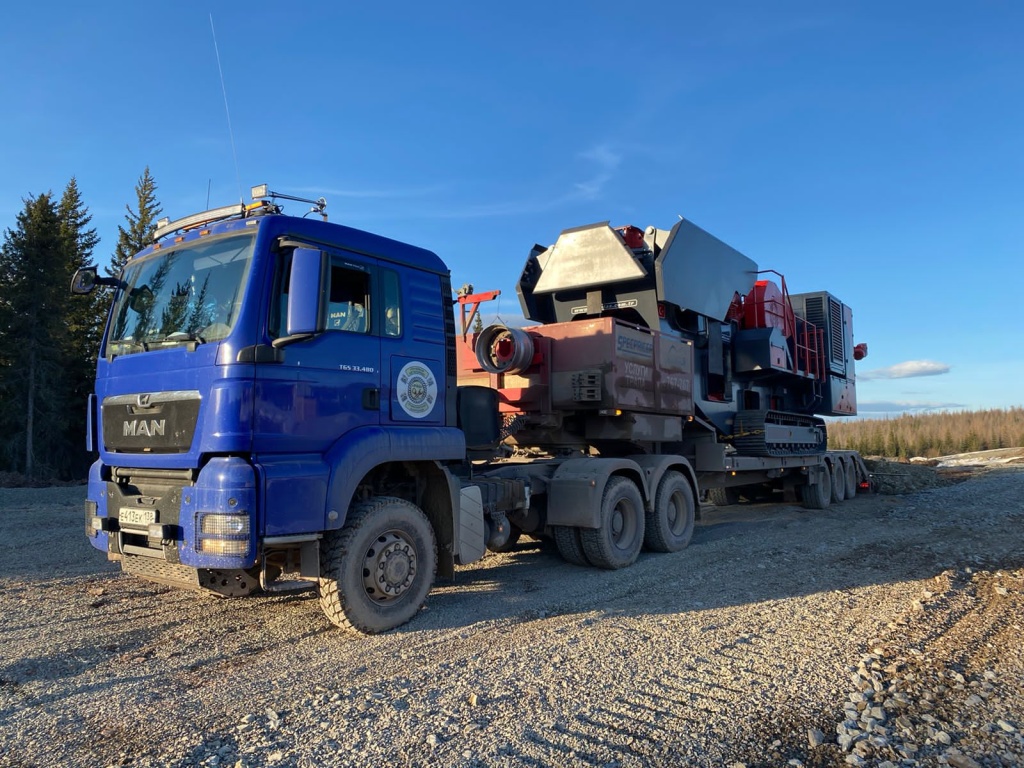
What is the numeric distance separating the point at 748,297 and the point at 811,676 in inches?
333

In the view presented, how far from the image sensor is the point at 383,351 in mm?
5723

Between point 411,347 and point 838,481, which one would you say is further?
point 838,481

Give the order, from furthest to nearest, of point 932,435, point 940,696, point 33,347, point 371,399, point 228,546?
1. point 932,435
2. point 33,347
3. point 371,399
4. point 228,546
5. point 940,696

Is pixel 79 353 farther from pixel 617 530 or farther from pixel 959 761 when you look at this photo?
pixel 959 761

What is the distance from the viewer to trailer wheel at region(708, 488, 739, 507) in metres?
15.5

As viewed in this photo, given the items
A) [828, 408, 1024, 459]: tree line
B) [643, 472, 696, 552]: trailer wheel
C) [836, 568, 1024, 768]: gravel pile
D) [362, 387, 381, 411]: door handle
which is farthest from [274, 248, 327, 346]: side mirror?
[828, 408, 1024, 459]: tree line

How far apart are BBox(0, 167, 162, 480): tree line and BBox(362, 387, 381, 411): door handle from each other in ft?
77.6

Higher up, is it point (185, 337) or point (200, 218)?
point (200, 218)

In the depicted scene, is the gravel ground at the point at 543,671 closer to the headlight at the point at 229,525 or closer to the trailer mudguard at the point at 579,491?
the trailer mudguard at the point at 579,491

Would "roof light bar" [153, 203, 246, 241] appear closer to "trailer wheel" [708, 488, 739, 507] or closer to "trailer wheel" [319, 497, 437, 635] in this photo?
"trailer wheel" [319, 497, 437, 635]

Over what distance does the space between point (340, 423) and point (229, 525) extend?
43.2 inches

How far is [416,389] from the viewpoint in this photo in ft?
19.6

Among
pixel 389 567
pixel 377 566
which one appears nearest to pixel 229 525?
pixel 377 566

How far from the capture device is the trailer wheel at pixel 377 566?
5152 mm
